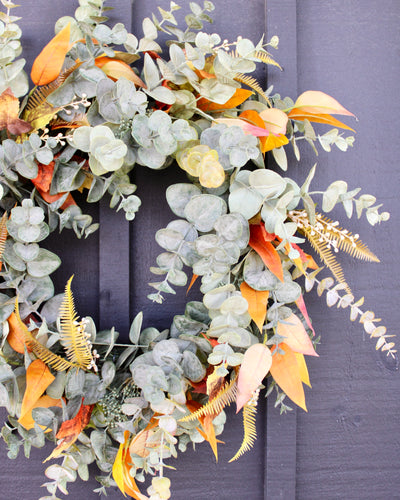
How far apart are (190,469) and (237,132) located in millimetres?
783

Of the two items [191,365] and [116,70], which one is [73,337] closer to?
[191,365]

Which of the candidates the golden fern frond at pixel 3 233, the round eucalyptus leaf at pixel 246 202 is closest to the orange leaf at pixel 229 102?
the round eucalyptus leaf at pixel 246 202

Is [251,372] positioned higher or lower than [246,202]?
lower

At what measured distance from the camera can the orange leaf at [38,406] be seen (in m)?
0.76

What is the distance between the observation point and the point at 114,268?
0.91 m

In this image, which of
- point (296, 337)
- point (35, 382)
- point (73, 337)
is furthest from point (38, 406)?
point (296, 337)

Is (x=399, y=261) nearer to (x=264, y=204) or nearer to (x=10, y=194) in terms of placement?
(x=264, y=204)

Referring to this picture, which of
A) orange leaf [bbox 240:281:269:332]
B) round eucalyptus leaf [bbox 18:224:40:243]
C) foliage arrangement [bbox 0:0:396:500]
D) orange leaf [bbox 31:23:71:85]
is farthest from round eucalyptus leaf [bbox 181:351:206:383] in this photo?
orange leaf [bbox 31:23:71:85]

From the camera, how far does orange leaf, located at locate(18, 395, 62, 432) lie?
0.76 metres

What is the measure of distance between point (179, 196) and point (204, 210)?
0.07m

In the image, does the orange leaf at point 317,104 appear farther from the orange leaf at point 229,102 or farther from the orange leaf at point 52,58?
the orange leaf at point 52,58

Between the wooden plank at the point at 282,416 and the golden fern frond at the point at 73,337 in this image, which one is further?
the wooden plank at the point at 282,416

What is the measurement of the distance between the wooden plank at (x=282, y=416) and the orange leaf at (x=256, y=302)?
31 cm

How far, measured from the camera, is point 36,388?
29.0 inches
